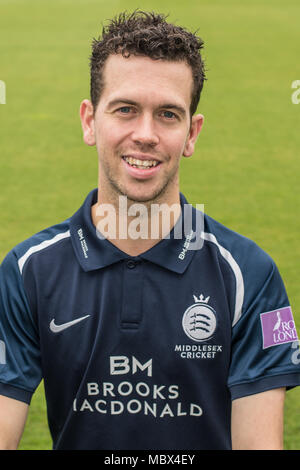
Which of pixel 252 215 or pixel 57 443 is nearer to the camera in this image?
pixel 57 443

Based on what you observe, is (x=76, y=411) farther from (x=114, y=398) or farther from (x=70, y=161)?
(x=70, y=161)

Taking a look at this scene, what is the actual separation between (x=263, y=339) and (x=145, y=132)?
25.0 inches

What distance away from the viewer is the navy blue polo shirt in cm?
207

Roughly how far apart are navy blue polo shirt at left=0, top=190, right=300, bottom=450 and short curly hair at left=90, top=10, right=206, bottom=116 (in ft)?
1.54

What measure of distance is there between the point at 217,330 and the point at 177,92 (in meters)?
0.65

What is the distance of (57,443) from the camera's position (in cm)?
217

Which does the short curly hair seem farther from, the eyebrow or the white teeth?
the white teeth

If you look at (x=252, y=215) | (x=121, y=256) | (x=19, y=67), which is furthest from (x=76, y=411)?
(x=19, y=67)

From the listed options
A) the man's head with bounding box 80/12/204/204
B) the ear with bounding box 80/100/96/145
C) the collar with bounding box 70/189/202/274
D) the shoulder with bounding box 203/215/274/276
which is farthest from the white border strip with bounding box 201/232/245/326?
the ear with bounding box 80/100/96/145

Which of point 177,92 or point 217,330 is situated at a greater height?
point 177,92

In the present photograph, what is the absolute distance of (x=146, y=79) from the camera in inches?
78.5

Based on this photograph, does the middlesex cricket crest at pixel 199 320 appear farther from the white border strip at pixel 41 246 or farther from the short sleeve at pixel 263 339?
the white border strip at pixel 41 246

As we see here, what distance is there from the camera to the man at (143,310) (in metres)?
2.03

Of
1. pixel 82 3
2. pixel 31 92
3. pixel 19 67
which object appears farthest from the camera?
pixel 82 3
